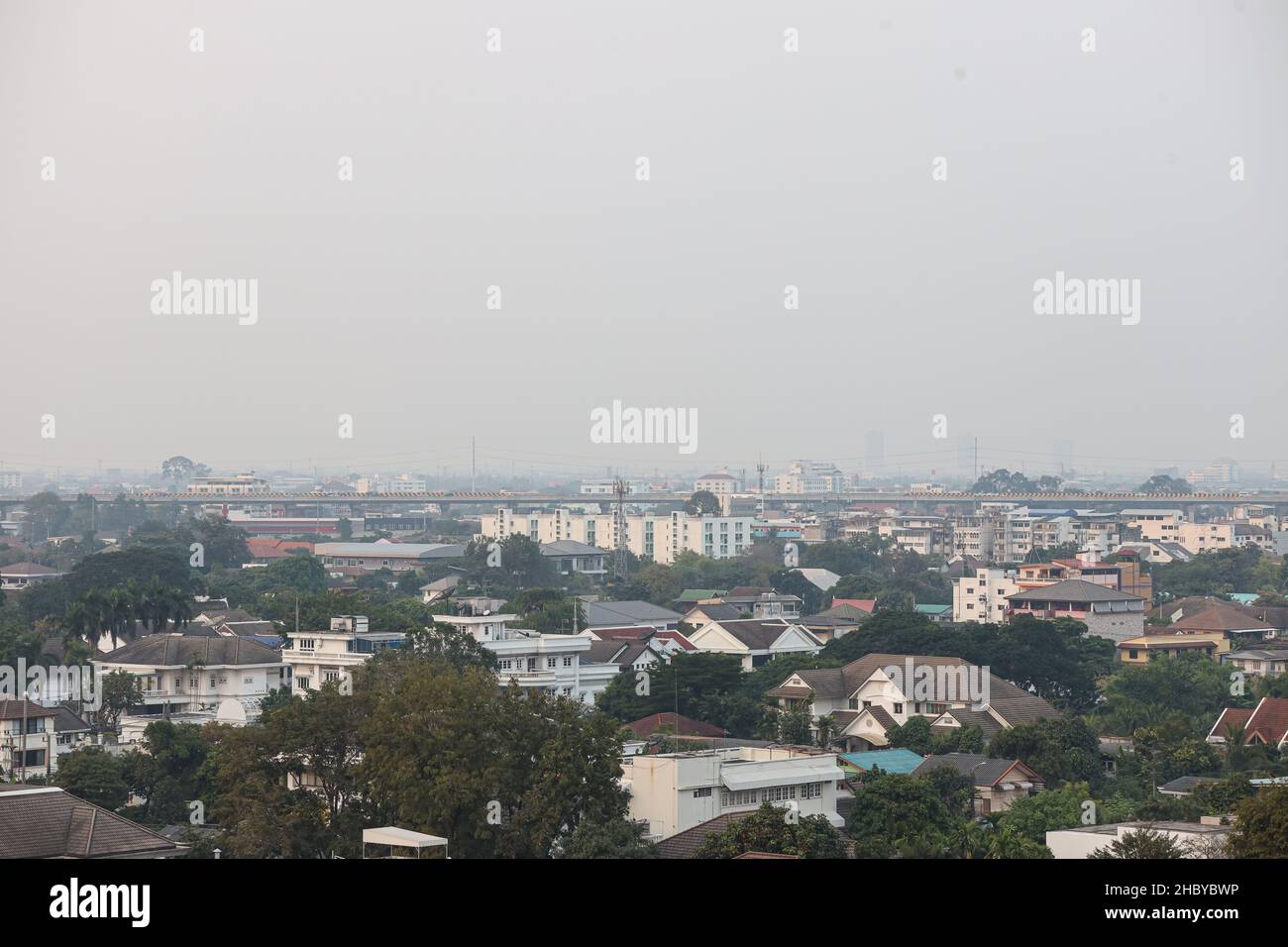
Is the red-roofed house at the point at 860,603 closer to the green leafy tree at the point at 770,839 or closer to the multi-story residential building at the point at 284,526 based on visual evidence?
the green leafy tree at the point at 770,839

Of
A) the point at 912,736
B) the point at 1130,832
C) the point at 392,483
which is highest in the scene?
the point at 392,483

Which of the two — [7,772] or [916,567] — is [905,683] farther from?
[916,567]

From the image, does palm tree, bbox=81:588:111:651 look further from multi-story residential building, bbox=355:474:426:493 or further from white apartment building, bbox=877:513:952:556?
multi-story residential building, bbox=355:474:426:493

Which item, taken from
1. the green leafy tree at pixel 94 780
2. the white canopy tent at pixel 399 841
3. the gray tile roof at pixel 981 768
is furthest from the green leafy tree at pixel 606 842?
the green leafy tree at pixel 94 780

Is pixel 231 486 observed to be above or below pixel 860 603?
above

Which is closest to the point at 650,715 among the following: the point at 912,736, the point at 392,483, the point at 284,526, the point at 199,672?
the point at 912,736

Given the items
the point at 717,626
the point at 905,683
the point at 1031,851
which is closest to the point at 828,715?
the point at 905,683

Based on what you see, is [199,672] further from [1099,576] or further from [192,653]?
[1099,576]

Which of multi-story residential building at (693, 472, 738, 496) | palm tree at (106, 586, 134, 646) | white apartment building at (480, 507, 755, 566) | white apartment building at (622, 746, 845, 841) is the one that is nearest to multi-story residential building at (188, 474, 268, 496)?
multi-story residential building at (693, 472, 738, 496)
